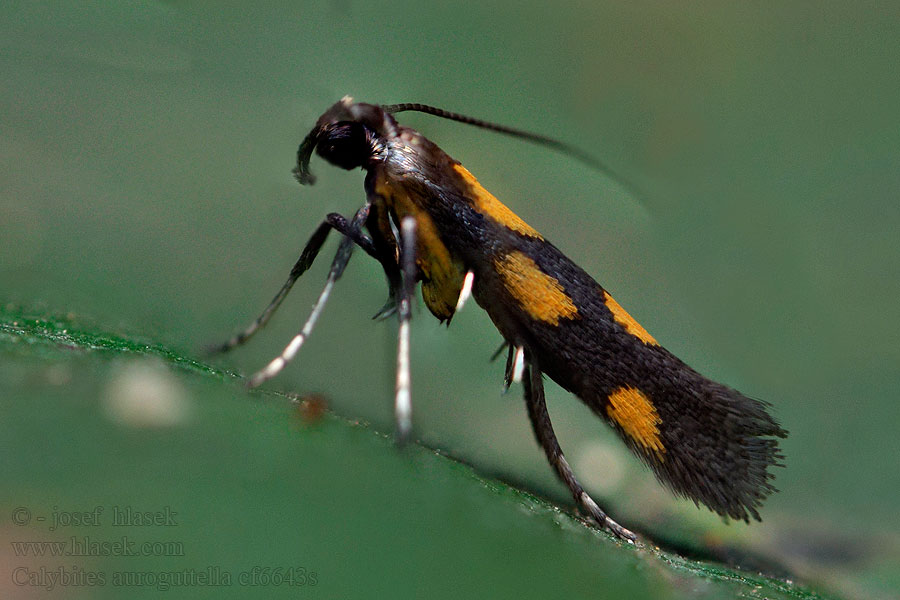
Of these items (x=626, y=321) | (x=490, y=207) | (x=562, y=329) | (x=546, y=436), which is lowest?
(x=546, y=436)

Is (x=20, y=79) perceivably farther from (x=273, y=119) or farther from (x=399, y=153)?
(x=399, y=153)

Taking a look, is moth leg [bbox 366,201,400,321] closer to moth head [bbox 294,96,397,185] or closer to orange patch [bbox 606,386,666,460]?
moth head [bbox 294,96,397,185]

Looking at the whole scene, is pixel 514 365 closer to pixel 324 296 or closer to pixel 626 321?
pixel 626 321

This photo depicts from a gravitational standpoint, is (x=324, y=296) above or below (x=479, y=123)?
below

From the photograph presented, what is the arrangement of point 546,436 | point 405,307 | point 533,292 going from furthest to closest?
point 546,436 < point 533,292 < point 405,307

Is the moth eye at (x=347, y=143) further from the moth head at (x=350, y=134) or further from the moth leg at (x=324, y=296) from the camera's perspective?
the moth leg at (x=324, y=296)

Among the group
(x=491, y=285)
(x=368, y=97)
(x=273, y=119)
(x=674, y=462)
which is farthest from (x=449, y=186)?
(x=674, y=462)

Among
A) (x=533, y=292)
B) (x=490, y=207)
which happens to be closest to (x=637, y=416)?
(x=533, y=292)
